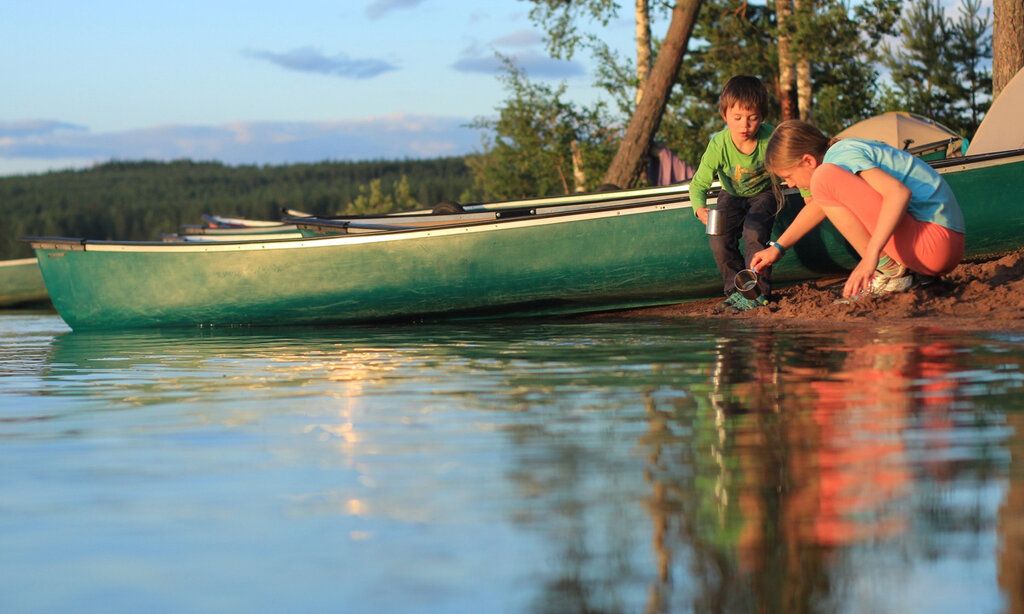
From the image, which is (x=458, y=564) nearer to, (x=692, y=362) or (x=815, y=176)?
(x=692, y=362)

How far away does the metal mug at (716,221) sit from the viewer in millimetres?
8336

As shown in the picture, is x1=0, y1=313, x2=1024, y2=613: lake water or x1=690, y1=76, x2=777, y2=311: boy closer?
x1=0, y1=313, x2=1024, y2=613: lake water

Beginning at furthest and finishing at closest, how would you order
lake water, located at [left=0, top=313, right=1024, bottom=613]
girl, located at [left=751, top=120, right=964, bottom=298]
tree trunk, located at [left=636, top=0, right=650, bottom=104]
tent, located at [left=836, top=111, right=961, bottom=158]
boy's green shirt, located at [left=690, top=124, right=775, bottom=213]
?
tree trunk, located at [left=636, top=0, right=650, bottom=104], tent, located at [left=836, top=111, right=961, bottom=158], boy's green shirt, located at [left=690, top=124, right=775, bottom=213], girl, located at [left=751, top=120, right=964, bottom=298], lake water, located at [left=0, top=313, right=1024, bottom=613]

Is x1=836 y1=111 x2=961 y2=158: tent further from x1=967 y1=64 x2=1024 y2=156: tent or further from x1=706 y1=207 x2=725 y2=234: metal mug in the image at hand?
x1=706 y1=207 x2=725 y2=234: metal mug

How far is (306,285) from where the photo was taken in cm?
1001

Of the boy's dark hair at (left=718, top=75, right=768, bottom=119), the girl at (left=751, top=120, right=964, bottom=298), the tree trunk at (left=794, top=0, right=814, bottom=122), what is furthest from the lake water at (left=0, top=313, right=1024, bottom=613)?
the tree trunk at (left=794, top=0, right=814, bottom=122)

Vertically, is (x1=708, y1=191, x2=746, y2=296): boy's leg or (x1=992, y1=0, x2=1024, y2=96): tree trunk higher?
(x1=992, y1=0, x2=1024, y2=96): tree trunk

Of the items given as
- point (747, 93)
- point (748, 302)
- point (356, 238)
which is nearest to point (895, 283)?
point (748, 302)

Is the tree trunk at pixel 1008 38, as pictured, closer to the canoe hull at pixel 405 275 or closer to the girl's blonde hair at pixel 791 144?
the canoe hull at pixel 405 275

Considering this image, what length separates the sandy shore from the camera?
7027 millimetres

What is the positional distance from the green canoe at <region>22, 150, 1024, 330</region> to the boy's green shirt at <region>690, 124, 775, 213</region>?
1.70ft

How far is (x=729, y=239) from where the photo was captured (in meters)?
8.38

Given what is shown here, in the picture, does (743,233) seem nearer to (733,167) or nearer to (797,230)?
(733,167)

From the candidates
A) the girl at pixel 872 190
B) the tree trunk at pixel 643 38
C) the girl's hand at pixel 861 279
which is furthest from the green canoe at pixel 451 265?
the tree trunk at pixel 643 38
